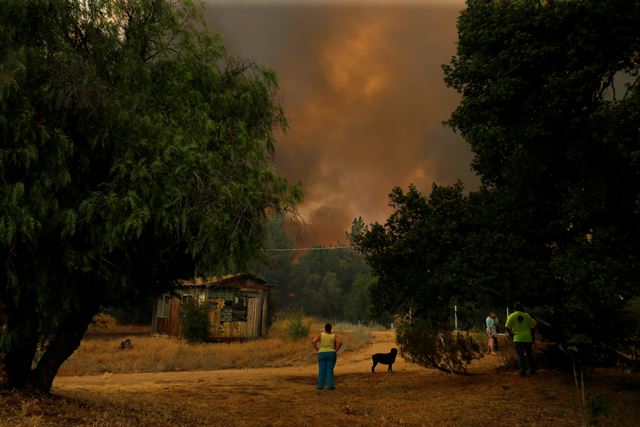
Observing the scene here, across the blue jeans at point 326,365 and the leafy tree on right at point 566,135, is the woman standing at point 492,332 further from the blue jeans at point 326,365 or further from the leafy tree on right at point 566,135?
the blue jeans at point 326,365

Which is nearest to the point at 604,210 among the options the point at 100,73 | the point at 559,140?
the point at 559,140

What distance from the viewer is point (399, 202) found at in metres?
13.2

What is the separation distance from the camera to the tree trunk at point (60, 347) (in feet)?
30.8

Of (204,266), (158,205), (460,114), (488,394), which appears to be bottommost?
(488,394)

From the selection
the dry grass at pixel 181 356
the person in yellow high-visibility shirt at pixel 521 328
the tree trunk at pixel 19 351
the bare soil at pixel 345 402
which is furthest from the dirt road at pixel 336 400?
the dry grass at pixel 181 356

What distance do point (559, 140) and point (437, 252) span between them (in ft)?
11.4

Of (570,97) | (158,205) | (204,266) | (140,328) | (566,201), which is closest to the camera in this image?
(158,205)

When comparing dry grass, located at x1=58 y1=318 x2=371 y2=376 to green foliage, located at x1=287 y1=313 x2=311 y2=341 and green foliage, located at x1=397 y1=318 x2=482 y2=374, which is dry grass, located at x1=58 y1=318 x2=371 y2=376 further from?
green foliage, located at x1=397 y1=318 x2=482 y2=374

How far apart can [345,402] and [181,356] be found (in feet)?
37.9

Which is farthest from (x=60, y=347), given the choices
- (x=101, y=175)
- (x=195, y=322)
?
(x=195, y=322)

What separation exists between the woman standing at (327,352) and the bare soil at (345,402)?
345 millimetres

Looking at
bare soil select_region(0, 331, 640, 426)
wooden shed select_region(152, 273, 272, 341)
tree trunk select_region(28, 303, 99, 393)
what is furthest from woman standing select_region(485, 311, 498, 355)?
tree trunk select_region(28, 303, 99, 393)

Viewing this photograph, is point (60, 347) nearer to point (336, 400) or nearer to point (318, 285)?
point (336, 400)

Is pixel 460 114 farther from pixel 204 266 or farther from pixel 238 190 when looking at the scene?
pixel 204 266
